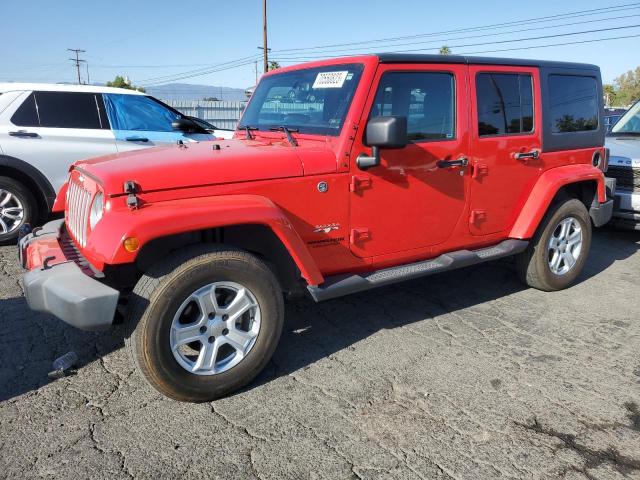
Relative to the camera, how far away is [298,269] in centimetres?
330

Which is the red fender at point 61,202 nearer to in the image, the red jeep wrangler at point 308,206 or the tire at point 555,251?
the red jeep wrangler at point 308,206

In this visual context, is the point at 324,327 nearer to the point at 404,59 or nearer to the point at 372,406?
the point at 372,406

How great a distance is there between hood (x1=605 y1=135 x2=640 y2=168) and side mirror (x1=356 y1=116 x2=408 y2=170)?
4357 millimetres

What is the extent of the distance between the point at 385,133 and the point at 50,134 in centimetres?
472

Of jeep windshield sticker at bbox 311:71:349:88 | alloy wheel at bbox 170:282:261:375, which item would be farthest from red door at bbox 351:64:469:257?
alloy wheel at bbox 170:282:261:375

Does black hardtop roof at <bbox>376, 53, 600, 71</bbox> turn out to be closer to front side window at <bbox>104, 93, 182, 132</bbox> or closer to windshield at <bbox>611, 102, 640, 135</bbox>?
windshield at <bbox>611, 102, 640, 135</bbox>

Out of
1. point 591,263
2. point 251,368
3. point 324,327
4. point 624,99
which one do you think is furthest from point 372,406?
point 624,99

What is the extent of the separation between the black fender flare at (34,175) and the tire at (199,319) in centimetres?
393

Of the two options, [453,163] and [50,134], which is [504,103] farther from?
[50,134]

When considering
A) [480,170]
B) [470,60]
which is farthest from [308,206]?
[470,60]

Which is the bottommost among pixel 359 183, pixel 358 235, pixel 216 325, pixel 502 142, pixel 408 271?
pixel 216 325

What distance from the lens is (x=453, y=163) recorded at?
12.6 ft

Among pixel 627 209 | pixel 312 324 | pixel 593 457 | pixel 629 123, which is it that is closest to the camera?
pixel 593 457

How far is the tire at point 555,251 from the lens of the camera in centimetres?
465
